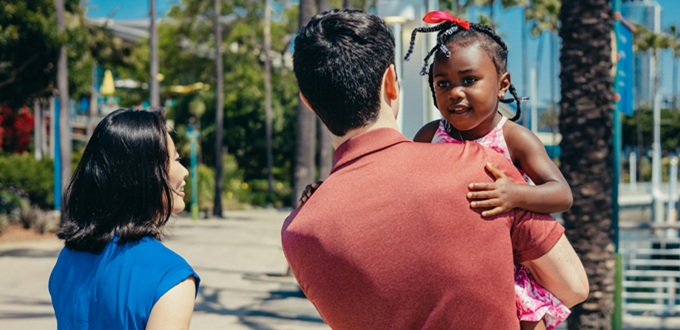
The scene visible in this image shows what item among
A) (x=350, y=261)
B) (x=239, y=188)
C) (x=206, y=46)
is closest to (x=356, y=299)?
(x=350, y=261)

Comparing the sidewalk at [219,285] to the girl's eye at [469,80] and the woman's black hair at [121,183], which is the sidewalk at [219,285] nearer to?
the woman's black hair at [121,183]

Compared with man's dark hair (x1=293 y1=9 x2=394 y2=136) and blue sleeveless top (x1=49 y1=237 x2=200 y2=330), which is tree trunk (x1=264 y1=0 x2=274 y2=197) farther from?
man's dark hair (x1=293 y1=9 x2=394 y2=136)

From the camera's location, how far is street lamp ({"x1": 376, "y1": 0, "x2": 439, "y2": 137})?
6051mm

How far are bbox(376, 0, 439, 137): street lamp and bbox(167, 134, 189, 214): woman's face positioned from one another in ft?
10.4

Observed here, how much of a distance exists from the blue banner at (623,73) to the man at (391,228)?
5.85m

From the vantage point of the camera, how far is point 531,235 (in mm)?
1992

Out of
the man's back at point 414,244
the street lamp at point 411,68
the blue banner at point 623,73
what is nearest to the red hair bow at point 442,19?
the man's back at point 414,244

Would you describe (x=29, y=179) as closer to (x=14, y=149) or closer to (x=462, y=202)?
(x=14, y=149)

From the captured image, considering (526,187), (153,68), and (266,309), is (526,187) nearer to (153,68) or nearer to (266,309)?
(266,309)

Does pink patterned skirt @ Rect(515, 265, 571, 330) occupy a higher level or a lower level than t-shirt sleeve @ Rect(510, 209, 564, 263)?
lower

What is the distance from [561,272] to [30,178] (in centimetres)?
2848

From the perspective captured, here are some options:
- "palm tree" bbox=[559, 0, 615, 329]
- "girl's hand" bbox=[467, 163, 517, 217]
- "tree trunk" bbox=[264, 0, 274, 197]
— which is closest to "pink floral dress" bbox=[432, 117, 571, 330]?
"girl's hand" bbox=[467, 163, 517, 217]

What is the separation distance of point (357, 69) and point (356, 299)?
59 centimetres

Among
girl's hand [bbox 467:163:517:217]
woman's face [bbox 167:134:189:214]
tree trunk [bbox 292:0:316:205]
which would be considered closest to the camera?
girl's hand [bbox 467:163:517:217]
